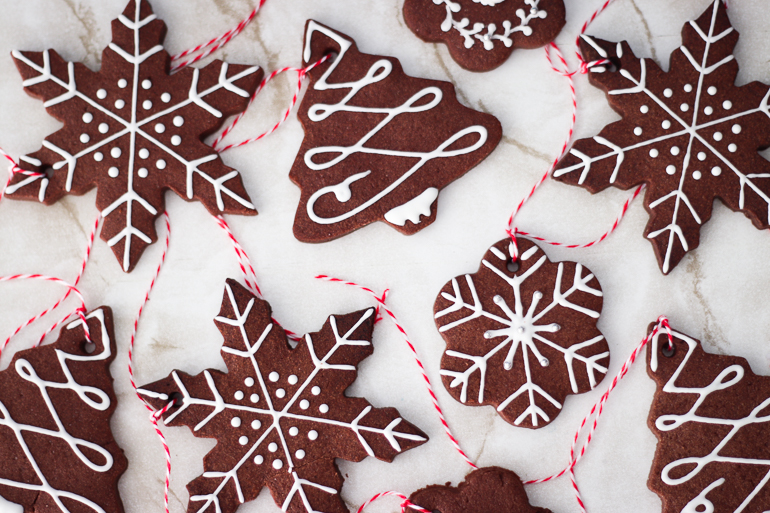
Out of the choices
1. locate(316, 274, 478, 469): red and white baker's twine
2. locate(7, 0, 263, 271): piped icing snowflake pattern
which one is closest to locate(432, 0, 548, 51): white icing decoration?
locate(7, 0, 263, 271): piped icing snowflake pattern

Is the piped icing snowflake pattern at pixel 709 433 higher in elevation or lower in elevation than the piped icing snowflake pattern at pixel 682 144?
lower

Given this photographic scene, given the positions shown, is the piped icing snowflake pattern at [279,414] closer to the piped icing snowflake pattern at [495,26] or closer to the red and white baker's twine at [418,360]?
the red and white baker's twine at [418,360]

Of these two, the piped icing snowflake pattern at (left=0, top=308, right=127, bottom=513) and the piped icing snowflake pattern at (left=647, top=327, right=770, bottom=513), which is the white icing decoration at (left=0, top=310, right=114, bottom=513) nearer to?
the piped icing snowflake pattern at (left=0, top=308, right=127, bottom=513)

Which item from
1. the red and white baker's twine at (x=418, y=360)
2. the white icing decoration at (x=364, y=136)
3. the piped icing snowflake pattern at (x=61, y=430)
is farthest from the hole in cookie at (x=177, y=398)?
the white icing decoration at (x=364, y=136)

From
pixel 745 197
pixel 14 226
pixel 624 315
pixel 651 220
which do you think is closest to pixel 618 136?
pixel 651 220

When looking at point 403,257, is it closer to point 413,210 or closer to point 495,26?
point 413,210

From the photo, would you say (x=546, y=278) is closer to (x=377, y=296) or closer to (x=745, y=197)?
(x=377, y=296)

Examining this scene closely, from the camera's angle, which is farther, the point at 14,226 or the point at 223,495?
the point at 14,226
